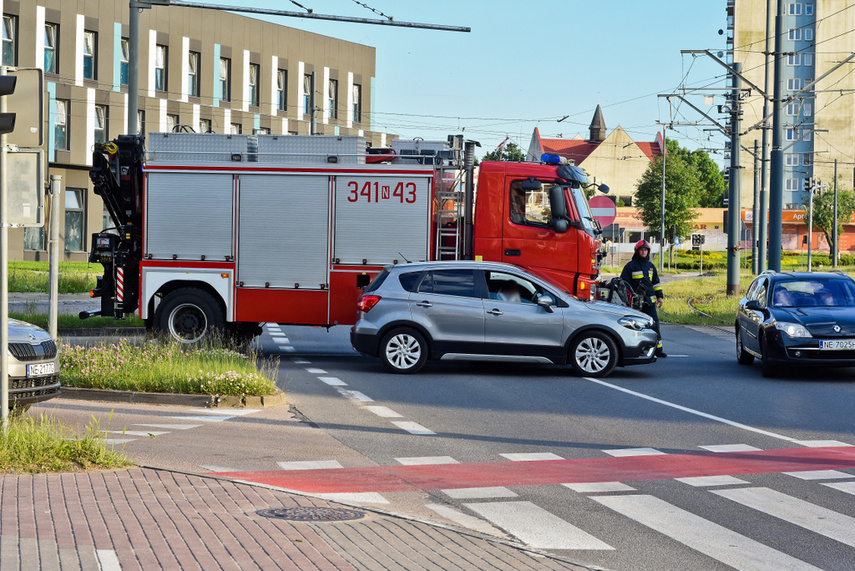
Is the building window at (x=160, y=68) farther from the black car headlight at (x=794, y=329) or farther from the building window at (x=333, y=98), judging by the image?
the black car headlight at (x=794, y=329)

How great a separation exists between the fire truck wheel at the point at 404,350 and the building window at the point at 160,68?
38.9 m

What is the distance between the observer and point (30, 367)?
975 cm

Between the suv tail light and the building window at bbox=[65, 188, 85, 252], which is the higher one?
the building window at bbox=[65, 188, 85, 252]

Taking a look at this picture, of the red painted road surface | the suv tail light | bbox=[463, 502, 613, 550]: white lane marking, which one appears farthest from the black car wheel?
bbox=[463, 502, 613, 550]: white lane marking

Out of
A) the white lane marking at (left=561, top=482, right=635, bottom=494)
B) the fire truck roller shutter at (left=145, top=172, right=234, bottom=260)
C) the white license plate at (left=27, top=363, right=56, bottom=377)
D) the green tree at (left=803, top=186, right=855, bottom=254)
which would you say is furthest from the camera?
the green tree at (left=803, top=186, right=855, bottom=254)

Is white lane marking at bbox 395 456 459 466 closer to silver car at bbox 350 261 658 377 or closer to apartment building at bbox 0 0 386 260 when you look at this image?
silver car at bbox 350 261 658 377

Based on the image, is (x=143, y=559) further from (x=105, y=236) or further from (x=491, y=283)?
(x=105, y=236)

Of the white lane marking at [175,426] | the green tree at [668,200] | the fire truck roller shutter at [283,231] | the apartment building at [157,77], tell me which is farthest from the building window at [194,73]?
the green tree at [668,200]

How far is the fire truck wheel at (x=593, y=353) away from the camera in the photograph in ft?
49.8

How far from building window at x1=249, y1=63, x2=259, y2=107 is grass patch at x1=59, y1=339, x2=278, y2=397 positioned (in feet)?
144

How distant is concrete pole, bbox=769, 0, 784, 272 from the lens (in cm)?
2733

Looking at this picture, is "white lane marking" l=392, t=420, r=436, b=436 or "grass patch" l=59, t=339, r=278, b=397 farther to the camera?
"grass patch" l=59, t=339, r=278, b=397

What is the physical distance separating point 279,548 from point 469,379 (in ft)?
30.8

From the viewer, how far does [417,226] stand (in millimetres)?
16891
